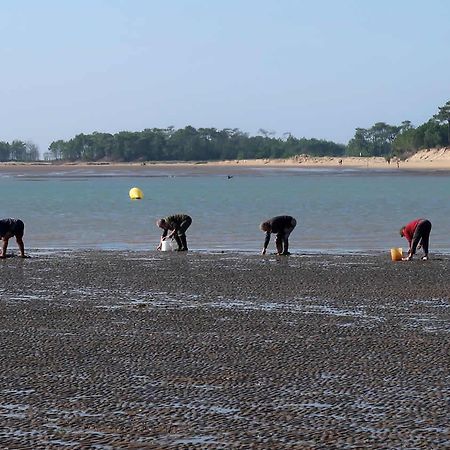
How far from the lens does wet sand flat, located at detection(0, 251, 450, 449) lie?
8859mm

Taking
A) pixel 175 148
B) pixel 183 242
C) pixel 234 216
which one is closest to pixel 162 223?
pixel 183 242

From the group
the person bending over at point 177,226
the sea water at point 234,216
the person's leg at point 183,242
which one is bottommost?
the sea water at point 234,216

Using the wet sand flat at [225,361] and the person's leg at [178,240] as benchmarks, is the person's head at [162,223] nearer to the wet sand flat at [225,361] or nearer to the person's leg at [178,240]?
the person's leg at [178,240]

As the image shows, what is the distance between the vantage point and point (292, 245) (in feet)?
94.4

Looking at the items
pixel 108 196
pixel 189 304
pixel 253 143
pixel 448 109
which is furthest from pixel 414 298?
pixel 253 143

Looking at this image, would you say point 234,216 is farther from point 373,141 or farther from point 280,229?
point 373,141

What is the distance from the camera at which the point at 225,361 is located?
38.2 feet

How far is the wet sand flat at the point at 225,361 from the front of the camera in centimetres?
886

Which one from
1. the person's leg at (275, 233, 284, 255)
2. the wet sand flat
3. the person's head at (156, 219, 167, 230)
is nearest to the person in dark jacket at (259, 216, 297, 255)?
the person's leg at (275, 233, 284, 255)

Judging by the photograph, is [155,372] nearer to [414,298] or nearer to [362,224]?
[414,298]

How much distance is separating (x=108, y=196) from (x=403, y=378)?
53.5m

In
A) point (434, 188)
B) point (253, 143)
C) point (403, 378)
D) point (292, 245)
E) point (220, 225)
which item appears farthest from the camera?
point (253, 143)

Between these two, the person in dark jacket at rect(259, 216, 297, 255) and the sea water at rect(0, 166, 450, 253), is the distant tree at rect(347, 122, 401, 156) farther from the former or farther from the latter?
the person in dark jacket at rect(259, 216, 297, 255)

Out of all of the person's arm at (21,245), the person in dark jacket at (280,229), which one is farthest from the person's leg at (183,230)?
the person's arm at (21,245)
